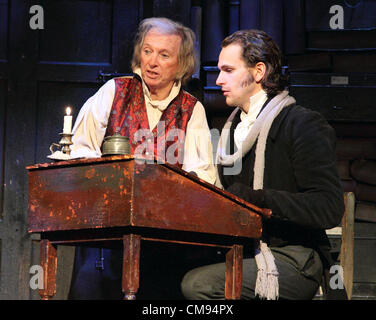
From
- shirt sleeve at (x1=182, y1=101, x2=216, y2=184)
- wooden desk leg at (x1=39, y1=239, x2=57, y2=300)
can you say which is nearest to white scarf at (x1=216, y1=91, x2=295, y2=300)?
shirt sleeve at (x1=182, y1=101, x2=216, y2=184)

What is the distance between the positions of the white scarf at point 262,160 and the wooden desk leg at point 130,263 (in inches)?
25.2

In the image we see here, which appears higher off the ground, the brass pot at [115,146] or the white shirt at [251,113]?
the white shirt at [251,113]

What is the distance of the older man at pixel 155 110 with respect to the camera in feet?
12.5

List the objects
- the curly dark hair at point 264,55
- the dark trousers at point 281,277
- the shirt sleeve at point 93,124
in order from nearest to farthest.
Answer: the dark trousers at point 281,277 → the curly dark hair at point 264,55 → the shirt sleeve at point 93,124

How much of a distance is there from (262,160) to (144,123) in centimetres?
101

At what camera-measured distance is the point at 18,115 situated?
518 centimetres

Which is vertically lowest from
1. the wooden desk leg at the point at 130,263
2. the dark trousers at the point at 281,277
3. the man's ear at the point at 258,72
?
the dark trousers at the point at 281,277

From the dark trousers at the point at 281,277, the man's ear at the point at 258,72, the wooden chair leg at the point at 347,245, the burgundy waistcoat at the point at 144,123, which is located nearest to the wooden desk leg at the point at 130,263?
the dark trousers at the point at 281,277

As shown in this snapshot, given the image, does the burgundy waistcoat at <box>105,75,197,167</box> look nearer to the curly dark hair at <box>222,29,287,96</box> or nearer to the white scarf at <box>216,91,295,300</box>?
the white scarf at <box>216,91,295,300</box>

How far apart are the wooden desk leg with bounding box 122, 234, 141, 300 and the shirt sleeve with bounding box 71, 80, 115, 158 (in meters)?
1.41

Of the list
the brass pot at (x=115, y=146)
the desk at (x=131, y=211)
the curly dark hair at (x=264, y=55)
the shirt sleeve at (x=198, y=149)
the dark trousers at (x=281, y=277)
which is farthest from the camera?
the shirt sleeve at (x=198, y=149)

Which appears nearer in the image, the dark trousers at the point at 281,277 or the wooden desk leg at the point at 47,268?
the wooden desk leg at the point at 47,268

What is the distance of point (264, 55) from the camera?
11.0 ft

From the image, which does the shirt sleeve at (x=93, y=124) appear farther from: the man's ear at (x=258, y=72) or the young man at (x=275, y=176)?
the man's ear at (x=258, y=72)
